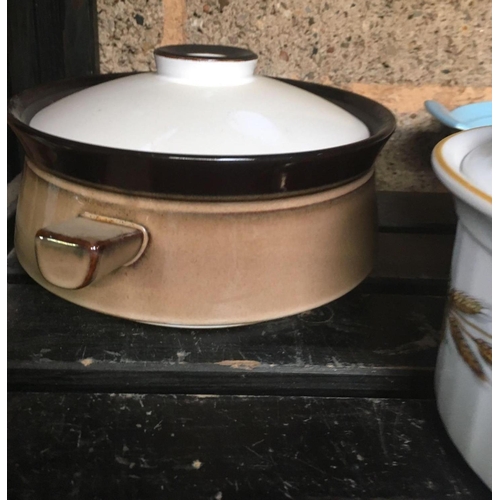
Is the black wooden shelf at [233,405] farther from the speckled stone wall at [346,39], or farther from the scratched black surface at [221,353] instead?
the speckled stone wall at [346,39]

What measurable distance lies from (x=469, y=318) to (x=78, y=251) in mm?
213

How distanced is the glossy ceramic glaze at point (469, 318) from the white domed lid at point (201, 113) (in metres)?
0.11

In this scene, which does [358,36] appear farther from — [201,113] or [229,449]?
[229,449]

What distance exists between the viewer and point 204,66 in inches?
16.7

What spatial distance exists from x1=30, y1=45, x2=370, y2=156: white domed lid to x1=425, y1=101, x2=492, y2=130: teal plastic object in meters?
0.13

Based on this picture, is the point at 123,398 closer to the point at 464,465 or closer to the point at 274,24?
the point at 464,465

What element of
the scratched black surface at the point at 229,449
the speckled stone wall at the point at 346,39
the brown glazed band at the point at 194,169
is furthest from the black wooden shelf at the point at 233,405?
the speckled stone wall at the point at 346,39

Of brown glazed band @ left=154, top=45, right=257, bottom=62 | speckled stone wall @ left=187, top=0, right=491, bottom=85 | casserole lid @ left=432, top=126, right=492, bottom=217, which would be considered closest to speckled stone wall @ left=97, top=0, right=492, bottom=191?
speckled stone wall @ left=187, top=0, right=491, bottom=85

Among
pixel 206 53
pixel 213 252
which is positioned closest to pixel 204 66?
pixel 206 53

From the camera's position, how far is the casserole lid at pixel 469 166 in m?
0.27

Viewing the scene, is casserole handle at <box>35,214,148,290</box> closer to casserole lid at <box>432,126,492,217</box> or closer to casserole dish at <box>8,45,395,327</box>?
casserole dish at <box>8,45,395,327</box>

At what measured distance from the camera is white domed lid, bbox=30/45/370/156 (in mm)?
379

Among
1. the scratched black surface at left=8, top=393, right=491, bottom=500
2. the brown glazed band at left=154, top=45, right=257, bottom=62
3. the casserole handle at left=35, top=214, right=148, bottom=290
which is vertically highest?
the brown glazed band at left=154, top=45, right=257, bottom=62

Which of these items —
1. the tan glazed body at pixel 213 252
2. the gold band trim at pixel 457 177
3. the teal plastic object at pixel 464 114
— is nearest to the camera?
the gold band trim at pixel 457 177
